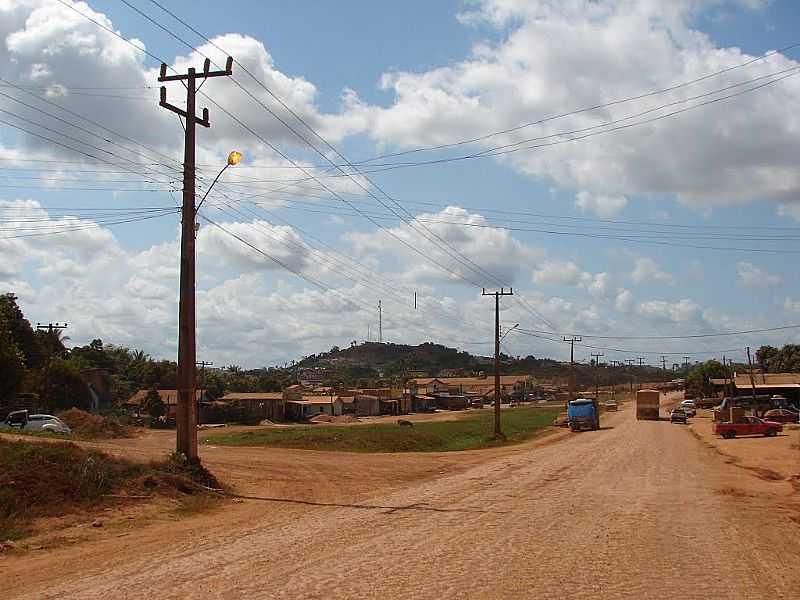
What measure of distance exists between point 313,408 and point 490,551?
337 feet

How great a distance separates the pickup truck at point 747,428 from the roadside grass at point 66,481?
39.2 metres

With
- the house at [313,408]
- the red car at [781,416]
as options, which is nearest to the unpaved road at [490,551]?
the red car at [781,416]

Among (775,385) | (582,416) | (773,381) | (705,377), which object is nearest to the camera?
(582,416)

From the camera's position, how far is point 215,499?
20.4 m

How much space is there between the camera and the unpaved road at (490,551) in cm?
1018

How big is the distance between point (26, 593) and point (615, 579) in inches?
301

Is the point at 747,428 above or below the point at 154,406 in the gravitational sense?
above

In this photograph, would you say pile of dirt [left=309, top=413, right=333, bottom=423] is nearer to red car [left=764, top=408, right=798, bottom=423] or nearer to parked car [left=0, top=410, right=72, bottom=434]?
red car [left=764, top=408, right=798, bottom=423]

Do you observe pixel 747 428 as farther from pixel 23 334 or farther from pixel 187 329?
pixel 23 334

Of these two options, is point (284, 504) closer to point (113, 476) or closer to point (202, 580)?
point (113, 476)

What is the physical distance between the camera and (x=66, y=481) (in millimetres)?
17453

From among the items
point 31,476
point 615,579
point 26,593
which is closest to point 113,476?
point 31,476

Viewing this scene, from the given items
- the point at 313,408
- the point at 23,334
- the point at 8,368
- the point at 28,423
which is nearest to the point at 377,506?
the point at 28,423

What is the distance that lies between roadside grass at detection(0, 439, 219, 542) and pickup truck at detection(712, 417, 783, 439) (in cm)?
3915
